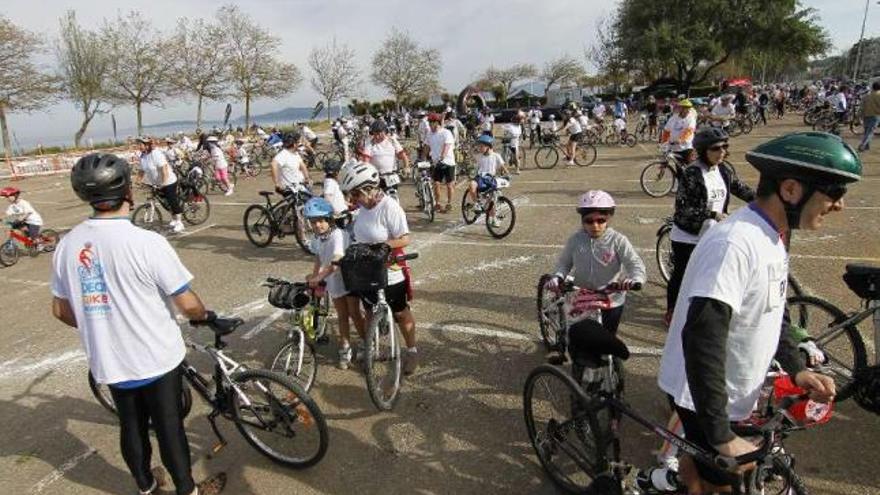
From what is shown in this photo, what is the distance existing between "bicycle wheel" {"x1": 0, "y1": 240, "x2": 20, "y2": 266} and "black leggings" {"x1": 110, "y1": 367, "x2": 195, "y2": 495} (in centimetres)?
882

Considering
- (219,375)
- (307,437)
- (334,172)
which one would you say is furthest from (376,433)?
(334,172)

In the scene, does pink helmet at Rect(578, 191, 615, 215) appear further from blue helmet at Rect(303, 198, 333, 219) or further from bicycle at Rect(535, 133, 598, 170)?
bicycle at Rect(535, 133, 598, 170)

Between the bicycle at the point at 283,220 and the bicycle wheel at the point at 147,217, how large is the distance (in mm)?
3100

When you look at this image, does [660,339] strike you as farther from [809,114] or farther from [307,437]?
[809,114]

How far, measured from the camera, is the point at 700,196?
4266 millimetres

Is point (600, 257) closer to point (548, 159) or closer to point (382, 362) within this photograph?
point (382, 362)

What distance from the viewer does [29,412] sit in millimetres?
4250

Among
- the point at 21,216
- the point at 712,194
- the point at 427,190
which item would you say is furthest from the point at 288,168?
the point at 712,194

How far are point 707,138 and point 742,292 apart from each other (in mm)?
3235

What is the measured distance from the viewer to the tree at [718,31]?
1531 inches

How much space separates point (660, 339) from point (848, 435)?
1577 mm

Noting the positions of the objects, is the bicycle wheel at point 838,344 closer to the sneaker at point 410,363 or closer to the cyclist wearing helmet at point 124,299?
the sneaker at point 410,363

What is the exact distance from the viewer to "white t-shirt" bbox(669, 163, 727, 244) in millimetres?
4250

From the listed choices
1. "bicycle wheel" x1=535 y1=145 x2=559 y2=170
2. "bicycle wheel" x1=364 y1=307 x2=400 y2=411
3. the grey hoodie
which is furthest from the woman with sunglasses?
"bicycle wheel" x1=535 y1=145 x2=559 y2=170
